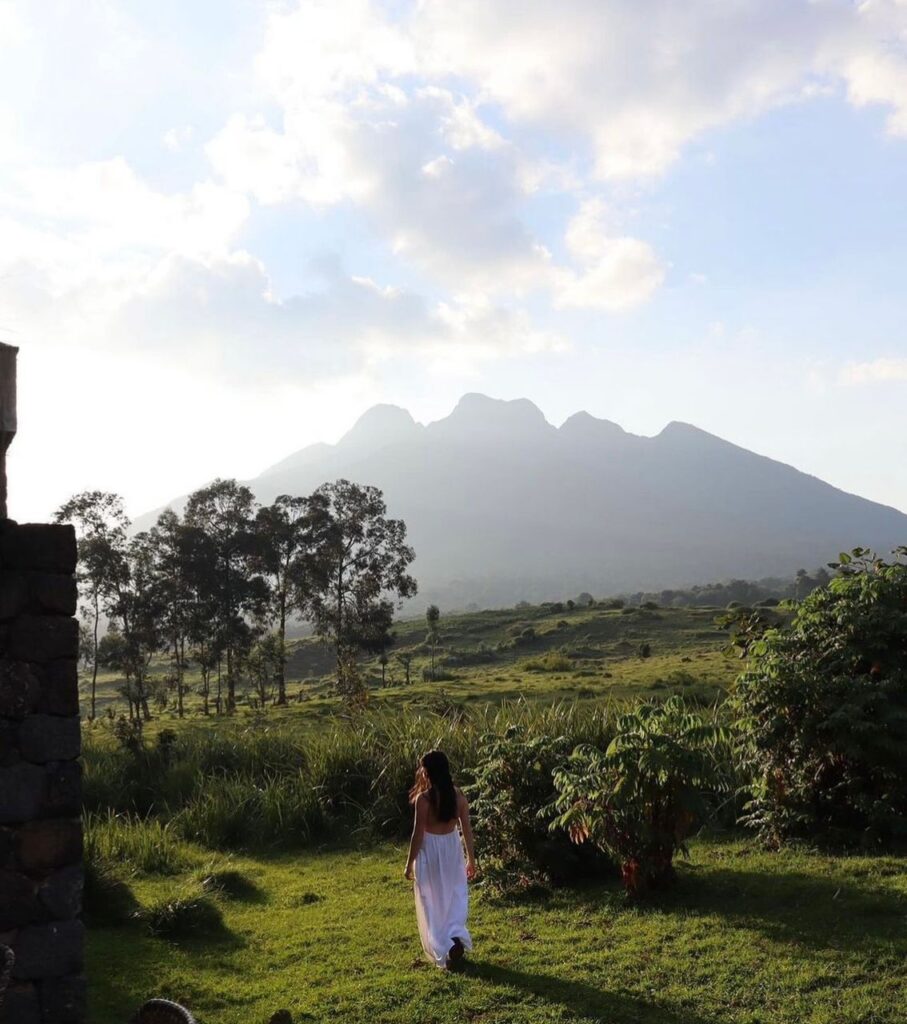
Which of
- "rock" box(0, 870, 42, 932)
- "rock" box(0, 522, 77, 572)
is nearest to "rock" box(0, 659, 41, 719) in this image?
"rock" box(0, 522, 77, 572)

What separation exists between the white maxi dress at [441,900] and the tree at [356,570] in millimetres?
31467

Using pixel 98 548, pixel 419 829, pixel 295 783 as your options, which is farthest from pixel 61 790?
pixel 98 548

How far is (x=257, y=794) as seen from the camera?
11.2m

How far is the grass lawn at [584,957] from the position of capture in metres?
5.24

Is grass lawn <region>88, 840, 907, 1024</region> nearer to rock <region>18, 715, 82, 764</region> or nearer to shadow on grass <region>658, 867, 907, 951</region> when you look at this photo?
shadow on grass <region>658, 867, 907, 951</region>

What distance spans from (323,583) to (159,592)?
22.1 ft

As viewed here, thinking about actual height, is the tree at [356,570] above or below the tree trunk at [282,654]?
above

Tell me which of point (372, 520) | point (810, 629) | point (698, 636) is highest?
point (372, 520)

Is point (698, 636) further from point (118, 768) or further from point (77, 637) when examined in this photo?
point (77, 637)

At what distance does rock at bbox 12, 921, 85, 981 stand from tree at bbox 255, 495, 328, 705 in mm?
32987

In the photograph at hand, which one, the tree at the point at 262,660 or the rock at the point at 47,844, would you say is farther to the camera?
the tree at the point at 262,660

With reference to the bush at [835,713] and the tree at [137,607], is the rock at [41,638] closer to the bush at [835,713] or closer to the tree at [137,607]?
the bush at [835,713]

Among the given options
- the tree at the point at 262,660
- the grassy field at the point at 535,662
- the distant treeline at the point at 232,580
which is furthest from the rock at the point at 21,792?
the tree at the point at 262,660

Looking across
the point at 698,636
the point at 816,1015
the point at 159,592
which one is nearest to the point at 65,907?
the point at 816,1015
